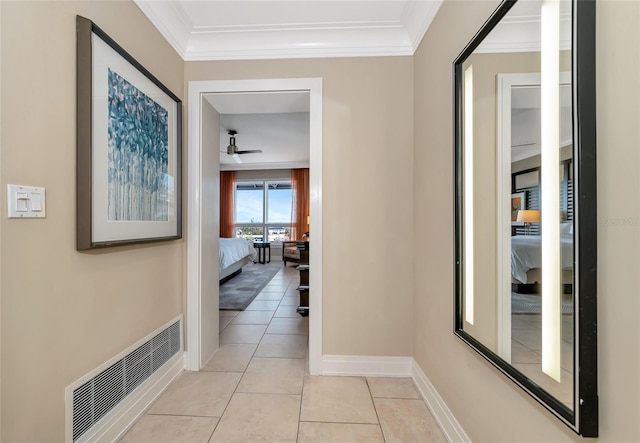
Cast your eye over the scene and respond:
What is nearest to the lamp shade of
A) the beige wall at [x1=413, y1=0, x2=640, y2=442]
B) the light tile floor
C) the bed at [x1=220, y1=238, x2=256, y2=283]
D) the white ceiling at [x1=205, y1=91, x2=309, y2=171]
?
the beige wall at [x1=413, y1=0, x2=640, y2=442]

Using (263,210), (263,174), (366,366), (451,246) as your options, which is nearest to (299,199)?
(263,210)

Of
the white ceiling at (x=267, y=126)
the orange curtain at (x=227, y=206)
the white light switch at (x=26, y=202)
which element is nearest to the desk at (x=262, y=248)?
the orange curtain at (x=227, y=206)

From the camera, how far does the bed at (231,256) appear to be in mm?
4574

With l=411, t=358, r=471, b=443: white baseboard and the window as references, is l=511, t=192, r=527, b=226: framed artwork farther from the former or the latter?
the window

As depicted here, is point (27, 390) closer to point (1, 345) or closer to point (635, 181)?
point (1, 345)

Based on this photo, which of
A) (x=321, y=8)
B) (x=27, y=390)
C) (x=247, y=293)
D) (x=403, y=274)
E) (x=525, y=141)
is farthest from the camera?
(x=247, y=293)

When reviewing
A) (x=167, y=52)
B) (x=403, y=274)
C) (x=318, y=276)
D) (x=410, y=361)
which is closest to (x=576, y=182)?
(x=403, y=274)

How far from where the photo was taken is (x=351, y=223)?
78.4 inches

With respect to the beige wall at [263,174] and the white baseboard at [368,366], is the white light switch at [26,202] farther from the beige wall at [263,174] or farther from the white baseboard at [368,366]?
the beige wall at [263,174]

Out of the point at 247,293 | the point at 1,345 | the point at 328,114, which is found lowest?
the point at 247,293

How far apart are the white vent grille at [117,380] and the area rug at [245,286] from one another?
1.71m

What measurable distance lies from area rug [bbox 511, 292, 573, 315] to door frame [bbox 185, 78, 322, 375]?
49.3 inches

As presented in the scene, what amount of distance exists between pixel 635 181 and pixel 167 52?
2373 millimetres

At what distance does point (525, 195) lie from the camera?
875 mm
